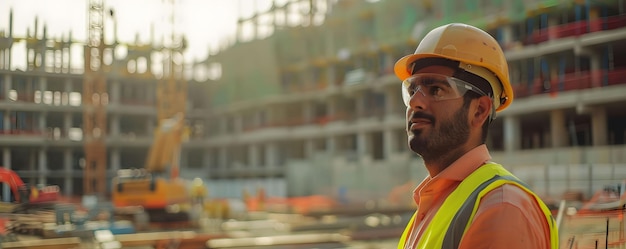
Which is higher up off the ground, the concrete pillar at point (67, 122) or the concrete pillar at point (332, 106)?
the concrete pillar at point (332, 106)

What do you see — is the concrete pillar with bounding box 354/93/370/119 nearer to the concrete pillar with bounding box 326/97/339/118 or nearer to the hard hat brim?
the concrete pillar with bounding box 326/97/339/118

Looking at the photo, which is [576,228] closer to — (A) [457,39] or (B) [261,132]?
(A) [457,39]

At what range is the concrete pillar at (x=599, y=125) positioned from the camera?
32.0 metres

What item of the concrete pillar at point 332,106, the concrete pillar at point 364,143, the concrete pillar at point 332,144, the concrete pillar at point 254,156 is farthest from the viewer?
the concrete pillar at point 254,156

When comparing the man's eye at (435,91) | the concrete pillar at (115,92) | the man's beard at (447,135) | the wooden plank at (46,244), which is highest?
the concrete pillar at (115,92)

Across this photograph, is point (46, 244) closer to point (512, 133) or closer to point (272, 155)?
point (512, 133)

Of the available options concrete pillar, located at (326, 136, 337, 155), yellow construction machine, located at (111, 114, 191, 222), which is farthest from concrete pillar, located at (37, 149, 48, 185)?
concrete pillar, located at (326, 136, 337, 155)

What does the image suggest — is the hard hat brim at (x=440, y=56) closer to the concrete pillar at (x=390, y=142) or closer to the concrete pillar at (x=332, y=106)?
the concrete pillar at (x=390, y=142)

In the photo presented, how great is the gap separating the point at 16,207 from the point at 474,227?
6.63 metres

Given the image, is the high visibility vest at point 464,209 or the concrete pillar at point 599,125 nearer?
the high visibility vest at point 464,209

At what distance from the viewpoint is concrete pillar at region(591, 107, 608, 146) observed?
32.0 metres

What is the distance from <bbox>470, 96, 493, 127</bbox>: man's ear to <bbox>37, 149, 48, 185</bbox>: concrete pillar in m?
7.84

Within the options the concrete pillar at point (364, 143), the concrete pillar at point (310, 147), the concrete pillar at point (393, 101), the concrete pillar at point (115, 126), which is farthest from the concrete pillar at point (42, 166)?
the concrete pillar at point (310, 147)

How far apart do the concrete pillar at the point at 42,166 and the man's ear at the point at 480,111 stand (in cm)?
784
